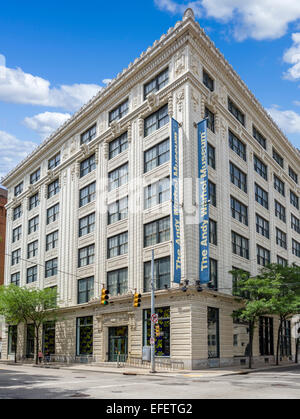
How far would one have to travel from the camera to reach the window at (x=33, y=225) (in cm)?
5861

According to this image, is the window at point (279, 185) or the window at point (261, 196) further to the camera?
the window at point (279, 185)

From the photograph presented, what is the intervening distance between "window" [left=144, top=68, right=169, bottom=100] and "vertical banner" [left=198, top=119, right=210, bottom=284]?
6.30 meters

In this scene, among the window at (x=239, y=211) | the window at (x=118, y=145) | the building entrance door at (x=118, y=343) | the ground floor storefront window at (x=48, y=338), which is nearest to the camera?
the building entrance door at (x=118, y=343)

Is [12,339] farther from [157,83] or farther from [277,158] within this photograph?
[277,158]

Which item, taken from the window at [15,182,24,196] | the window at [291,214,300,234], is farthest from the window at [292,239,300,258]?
the window at [15,182,24,196]

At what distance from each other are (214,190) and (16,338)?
33994 millimetres

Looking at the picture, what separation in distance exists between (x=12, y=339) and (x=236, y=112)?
39.7m

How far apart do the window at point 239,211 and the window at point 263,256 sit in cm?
414

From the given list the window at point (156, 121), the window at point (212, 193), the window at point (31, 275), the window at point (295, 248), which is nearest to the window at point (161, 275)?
the window at point (212, 193)

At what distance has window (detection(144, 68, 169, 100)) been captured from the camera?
41469 millimetres

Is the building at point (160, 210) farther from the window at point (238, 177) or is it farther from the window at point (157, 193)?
the window at point (238, 177)

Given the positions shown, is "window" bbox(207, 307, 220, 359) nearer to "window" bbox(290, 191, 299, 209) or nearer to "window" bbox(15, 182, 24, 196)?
"window" bbox(290, 191, 299, 209)

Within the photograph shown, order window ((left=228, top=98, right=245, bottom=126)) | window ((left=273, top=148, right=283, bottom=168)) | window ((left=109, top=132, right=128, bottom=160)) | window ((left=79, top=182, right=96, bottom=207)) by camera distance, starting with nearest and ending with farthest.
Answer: window ((left=109, top=132, right=128, bottom=160)) → window ((left=228, top=98, right=245, bottom=126)) → window ((left=79, top=182, right=96, bottom=207)) → window ((left=273, top=148, right=283, bottom=168))

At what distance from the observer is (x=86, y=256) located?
4706cm
